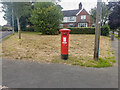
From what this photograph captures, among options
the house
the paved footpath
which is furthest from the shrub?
the paved footpath

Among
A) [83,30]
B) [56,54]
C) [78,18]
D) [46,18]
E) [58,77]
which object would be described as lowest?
[58,77]

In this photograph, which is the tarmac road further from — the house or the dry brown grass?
the house

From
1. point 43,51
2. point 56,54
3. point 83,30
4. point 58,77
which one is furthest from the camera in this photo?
point 83,30

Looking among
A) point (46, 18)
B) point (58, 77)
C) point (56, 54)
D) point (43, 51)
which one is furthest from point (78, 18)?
point (58, 77)

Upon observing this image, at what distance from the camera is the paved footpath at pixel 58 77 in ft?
10.5

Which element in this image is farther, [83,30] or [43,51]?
[83,30]

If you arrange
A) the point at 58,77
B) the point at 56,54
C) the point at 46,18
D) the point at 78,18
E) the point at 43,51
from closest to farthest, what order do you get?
the point at 58,77
the point at 56,54
the point at 43,51
the point at 46,18
the point at 78,18

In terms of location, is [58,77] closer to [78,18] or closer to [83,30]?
[83,30]

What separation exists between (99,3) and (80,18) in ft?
108

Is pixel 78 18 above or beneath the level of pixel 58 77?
above

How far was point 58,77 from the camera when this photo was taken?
3.70 meters

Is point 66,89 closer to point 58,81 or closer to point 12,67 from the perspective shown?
point 58,81

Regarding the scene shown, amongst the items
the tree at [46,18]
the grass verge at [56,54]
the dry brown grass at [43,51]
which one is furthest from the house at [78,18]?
the grass verge at [56,54]

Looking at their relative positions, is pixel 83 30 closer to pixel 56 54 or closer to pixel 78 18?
pixel 78 18
